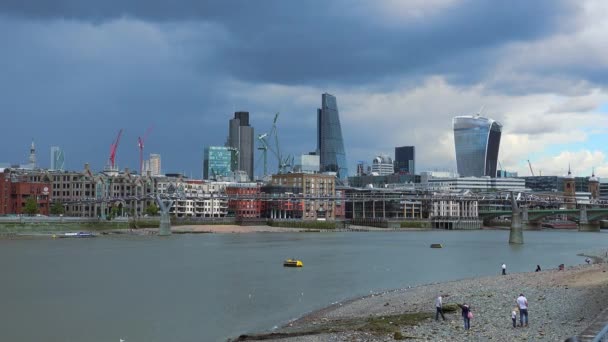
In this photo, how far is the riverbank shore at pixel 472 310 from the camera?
97.8 feet

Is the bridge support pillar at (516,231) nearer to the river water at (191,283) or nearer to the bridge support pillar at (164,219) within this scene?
the river water at (191,283)

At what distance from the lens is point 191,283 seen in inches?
2324

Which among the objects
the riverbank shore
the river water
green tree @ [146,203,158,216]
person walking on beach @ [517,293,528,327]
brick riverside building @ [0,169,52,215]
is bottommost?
the river water

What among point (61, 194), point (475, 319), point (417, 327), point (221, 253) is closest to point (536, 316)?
point (475, 319)

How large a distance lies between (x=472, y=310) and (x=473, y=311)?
16.1 inches

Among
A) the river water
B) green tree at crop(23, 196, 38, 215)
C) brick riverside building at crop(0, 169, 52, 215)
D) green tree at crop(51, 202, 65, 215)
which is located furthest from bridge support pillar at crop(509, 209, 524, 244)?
brick riverside building at crop(0, 169, 52, 215)

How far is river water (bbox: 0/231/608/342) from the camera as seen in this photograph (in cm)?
3888

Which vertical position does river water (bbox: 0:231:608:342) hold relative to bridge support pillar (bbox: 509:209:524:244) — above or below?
below

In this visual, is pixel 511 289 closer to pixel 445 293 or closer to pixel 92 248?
pixel 445 293

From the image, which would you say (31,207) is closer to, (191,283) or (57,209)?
(57,209)

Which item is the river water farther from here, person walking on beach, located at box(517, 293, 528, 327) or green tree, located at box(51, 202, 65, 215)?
green tree, located at box(51, 202, 65, 215)

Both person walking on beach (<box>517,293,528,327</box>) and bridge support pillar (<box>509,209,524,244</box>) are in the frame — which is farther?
bridge support pillar (<box>509,209,524,244</box>)

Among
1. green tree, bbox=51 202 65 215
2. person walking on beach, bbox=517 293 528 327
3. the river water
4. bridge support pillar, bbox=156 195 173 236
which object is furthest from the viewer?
green tree, bbox=51 202 65 215

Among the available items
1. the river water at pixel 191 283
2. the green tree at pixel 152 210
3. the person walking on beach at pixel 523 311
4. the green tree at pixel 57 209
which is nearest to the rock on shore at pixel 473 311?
the person walking on beach at pixel 523 311
